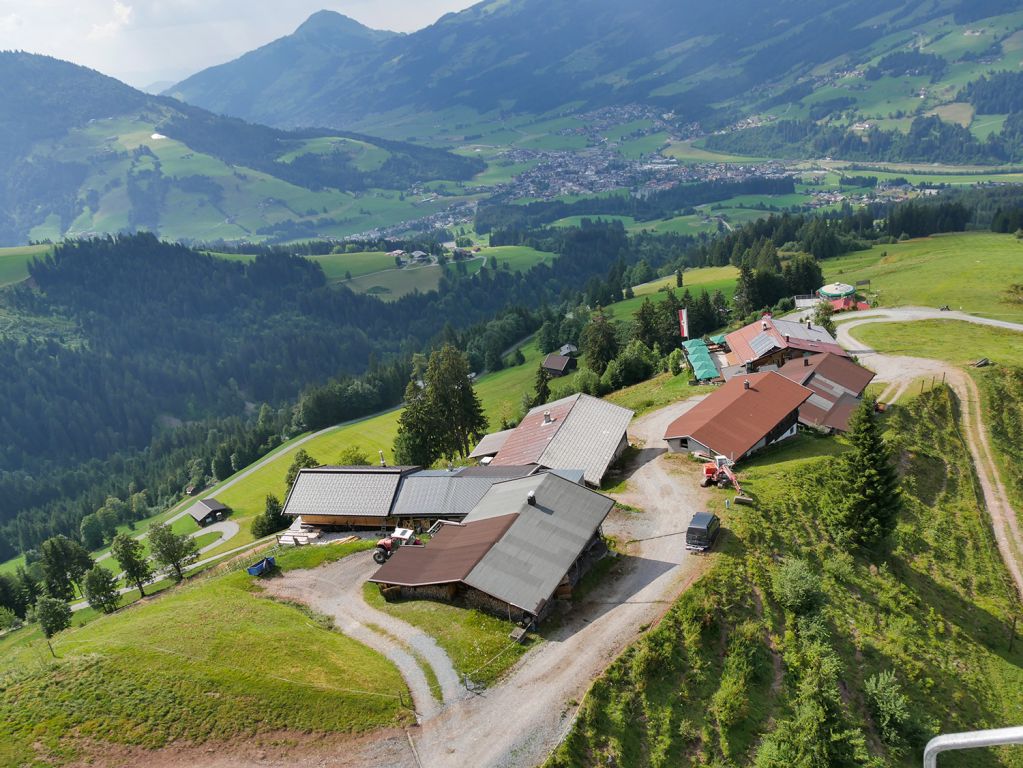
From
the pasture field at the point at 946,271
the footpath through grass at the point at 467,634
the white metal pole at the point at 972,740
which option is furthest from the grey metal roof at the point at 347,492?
the pasture field at the point at 946,271

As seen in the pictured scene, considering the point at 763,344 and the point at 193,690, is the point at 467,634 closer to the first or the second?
the point at 193,690

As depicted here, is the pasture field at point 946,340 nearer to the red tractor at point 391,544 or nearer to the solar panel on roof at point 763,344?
the solar panel on roof at point 763,344

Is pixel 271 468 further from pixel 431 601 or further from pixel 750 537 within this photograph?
pixel 750 537

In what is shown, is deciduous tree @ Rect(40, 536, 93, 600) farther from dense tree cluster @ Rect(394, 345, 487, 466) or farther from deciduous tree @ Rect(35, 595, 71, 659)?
dense tree cluster @ Rect(394, 345, 487, 466)

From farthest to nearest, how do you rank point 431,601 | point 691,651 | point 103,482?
point 103,482
point 431,601
point 691,651

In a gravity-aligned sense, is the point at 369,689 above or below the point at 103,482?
above

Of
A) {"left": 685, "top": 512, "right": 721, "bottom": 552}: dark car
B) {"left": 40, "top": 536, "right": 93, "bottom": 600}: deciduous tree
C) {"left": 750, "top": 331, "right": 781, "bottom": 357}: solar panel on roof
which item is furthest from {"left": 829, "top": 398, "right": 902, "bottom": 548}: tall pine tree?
{"left": 40, "top": 536, "right": 93, "bottom": 600}: deciduous tree

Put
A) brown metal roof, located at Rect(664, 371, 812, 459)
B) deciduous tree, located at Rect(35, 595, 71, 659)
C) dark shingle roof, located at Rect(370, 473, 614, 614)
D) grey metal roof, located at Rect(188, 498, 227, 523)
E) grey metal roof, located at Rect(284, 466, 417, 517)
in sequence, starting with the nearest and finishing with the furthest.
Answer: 1. dark shingle roof, located at Rect(370, 473, 614, 614)
2. grey metal roof, located at Rect(284, 466, 417, 517)
3. brown metal roof, located at Rect(664, 371, 812, 459)
4. deciduous tree, located at Rect(35, 595, 71, 659)
5. grey metal roof, located at Rect(188, 498, 227, 523)

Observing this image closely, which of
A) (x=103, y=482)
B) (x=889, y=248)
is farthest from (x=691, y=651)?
(x=103, y=482)
